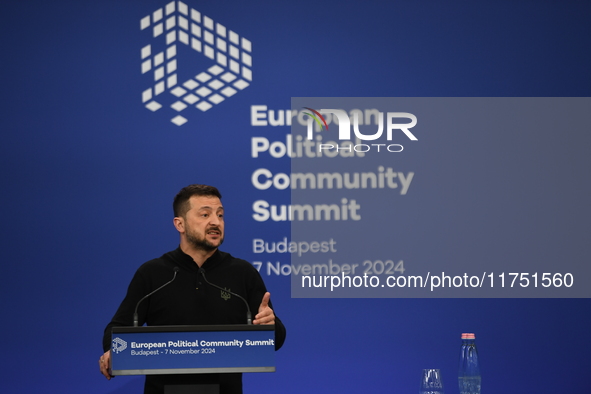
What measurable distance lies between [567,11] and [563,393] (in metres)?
2.48

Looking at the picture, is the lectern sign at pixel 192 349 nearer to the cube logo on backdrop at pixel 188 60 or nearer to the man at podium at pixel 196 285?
the man at podium at pixel 196 285

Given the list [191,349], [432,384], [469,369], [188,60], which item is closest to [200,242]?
[191,349]

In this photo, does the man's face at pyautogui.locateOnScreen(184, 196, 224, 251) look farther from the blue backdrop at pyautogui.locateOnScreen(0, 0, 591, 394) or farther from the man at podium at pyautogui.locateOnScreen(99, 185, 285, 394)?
the blue backdrop at pyautogui.locateOnScreen(0, 0, 591, 394)

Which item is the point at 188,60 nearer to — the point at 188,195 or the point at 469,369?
the point at 188,195

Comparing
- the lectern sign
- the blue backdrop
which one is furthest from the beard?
the blue backdrop

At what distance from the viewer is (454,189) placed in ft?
14.8

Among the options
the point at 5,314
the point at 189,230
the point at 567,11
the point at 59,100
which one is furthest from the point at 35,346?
the point at 567,11

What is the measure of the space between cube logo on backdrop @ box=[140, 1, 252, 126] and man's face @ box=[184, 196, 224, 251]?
1.62 metres

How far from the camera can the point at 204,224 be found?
2938mm

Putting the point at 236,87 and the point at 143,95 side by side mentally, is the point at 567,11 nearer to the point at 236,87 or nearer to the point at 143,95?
the point at 236,87

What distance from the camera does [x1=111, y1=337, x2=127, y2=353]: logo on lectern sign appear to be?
2314 mm

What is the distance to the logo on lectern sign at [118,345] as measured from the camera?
2.31 meters

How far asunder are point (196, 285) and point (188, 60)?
2.06 meters

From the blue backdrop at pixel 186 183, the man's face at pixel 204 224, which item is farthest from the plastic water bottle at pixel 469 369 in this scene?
the blue backdrop at pixel 186 183
